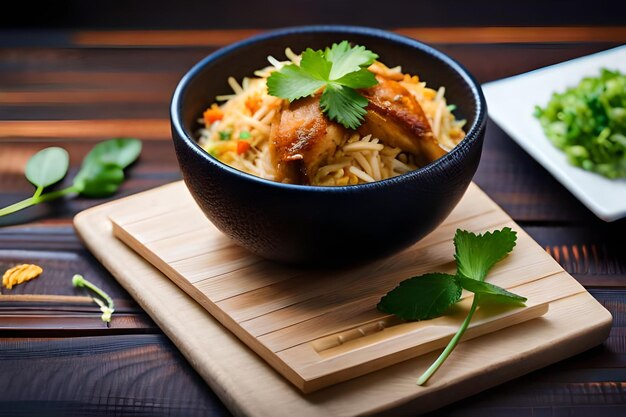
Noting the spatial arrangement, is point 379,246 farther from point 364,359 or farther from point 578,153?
point 578,153

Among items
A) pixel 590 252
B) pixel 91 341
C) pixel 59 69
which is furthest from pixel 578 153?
pixel 59 69

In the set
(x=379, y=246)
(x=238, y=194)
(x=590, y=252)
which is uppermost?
(x=238, y=194)

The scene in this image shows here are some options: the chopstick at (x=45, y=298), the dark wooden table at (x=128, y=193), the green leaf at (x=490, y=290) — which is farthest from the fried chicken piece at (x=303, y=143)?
the chopstick at (x=45, y=298)

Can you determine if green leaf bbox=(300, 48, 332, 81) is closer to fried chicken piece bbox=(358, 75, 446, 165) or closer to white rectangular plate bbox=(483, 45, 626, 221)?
fried chicken piece bbox=(358, 75, 446, 165)

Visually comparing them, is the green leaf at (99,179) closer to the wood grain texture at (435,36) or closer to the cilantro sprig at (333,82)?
the cilantro sprig at (333,82)

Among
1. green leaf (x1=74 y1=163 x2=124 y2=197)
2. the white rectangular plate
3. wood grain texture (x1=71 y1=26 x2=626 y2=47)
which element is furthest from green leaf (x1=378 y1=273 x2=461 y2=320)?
wood grain texture (x1=71 y1=26 x2=626 y2=47)
